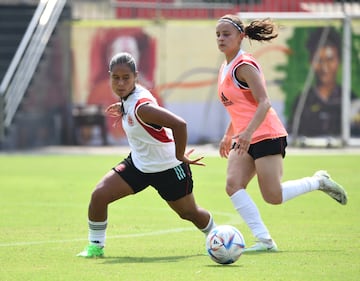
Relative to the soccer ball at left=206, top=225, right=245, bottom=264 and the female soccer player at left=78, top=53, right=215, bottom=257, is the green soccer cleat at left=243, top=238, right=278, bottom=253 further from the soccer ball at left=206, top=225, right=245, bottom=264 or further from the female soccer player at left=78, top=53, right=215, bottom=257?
the soccer ball at left=206, top=225, right=245, bottom=264

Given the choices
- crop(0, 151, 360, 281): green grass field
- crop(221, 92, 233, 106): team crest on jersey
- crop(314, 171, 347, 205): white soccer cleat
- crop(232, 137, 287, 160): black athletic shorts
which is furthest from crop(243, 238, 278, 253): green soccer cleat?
crop(221, 92, 233, 106): team crest on jersey

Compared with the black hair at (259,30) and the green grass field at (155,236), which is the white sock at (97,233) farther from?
the black hair at (259,30)

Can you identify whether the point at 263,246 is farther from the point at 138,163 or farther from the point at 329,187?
the point at 138,163

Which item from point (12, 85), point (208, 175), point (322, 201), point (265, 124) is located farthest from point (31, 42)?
point (265, 124)

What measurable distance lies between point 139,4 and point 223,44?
22.1 m

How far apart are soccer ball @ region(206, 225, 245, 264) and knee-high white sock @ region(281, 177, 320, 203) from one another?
1.31 metres

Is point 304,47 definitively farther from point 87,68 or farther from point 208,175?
point 208,175

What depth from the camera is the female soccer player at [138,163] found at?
9445 millimetres

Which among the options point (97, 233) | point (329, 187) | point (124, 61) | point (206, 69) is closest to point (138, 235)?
point (97, 233)

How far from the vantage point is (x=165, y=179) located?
9656 mm

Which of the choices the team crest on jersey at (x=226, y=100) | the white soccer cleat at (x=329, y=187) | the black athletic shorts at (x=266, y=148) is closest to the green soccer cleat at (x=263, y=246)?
the black athletic shorts at (x=266, y=148)

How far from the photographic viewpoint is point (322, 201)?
14945 millimetres

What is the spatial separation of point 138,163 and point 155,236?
5.61 feet

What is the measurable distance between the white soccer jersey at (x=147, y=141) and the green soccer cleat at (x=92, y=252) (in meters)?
0.81
